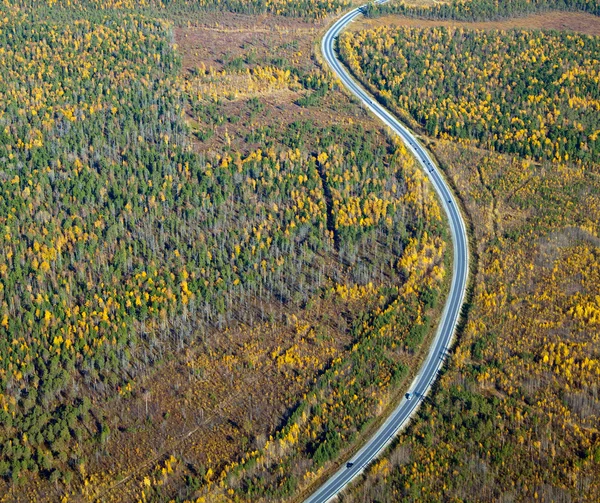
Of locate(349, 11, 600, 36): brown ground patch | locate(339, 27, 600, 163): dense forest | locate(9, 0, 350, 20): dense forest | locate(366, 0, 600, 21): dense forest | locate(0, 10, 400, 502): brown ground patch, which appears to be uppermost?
locate(9, 0, 350, 20): dense forest

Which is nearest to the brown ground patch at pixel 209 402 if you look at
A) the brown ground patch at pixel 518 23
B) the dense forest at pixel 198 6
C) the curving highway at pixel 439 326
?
the curving highway at pixel 439 326

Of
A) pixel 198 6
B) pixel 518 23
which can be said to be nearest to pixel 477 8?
pixel 518 23

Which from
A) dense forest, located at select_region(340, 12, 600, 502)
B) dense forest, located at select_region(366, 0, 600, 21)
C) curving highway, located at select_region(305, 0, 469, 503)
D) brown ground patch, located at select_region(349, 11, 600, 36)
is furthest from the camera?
dense forest, located at select_region(366, 0, 600, 21)

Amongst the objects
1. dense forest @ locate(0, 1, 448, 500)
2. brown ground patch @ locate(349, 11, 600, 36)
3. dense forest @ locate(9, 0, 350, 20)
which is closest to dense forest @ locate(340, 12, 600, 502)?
brown ground patch @ locate(349, 11, 600, 36)

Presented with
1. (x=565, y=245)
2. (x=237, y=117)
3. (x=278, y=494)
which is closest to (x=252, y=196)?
(x=237, y=117)

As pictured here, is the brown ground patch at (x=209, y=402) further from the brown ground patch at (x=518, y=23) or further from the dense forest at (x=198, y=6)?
the dense forest at (x=198, y=6)

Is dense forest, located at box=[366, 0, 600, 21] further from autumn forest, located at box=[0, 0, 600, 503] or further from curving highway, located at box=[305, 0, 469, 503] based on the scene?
curving highway, located at box=[305, 0, 469, 503]
